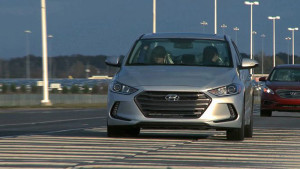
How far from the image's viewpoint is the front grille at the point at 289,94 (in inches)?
1076

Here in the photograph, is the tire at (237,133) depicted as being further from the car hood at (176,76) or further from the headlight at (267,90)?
the headlight at (267,90)

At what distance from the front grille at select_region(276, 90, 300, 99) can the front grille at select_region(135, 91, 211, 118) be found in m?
14.6

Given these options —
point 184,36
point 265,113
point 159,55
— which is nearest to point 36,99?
point 265,113

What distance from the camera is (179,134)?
1545 cm

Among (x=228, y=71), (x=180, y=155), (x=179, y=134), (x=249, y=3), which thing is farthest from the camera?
(x=249, y=3)

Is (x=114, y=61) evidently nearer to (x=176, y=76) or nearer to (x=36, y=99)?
(x=176, y=76)

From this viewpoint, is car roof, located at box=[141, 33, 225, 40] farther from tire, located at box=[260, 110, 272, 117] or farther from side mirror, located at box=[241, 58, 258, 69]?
tire, located at box=[260, 110, 272, 117]

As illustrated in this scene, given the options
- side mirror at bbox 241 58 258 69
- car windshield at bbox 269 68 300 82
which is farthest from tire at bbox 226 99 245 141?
car windshield at bbox 269 68 300 82

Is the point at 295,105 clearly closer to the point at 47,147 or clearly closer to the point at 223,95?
the point at 223,95

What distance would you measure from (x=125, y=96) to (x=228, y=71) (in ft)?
5.76

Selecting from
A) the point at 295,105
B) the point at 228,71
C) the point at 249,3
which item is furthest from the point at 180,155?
the point at 249,3

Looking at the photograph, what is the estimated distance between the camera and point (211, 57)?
1441cm

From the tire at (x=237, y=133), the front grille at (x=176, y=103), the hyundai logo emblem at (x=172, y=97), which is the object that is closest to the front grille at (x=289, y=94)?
the tire at (x=237, y=133)

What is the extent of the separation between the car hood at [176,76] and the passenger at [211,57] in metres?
0.38
